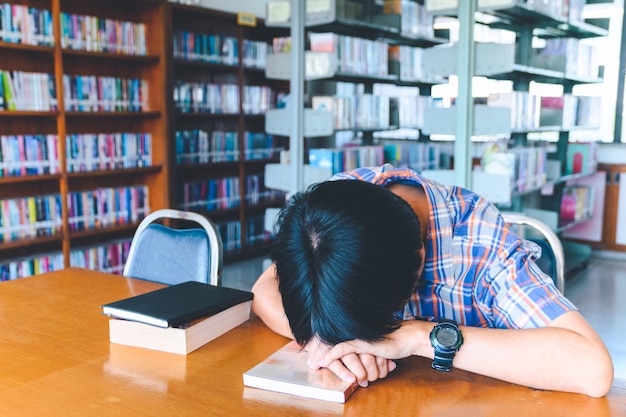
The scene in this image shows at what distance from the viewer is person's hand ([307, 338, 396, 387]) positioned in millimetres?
971

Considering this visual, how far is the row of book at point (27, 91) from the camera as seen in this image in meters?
3.42

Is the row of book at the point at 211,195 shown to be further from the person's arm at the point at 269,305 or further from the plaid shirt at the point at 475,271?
the plaid shirt at the point at 475,271

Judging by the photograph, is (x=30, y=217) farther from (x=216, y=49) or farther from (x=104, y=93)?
(x=216, y=49)

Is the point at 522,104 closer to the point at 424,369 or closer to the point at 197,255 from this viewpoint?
the point at 197,255

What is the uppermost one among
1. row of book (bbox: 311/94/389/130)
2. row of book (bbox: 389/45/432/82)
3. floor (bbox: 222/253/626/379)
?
row of book (bbox: 389/45/432/82)

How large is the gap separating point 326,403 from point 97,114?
10.9 ft

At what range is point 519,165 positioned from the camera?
3.88m

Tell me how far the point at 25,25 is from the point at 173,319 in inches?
118

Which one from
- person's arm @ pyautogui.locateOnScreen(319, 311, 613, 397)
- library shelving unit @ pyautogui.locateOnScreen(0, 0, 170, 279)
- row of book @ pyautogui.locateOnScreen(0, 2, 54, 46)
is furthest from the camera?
library shelving unit @ pyautogui.locateOnScreen(0, 0, 170, 279)

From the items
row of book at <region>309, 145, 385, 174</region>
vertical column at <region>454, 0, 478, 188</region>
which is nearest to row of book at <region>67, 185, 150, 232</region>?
row of book at <region>309, 145, 385, 174</region>

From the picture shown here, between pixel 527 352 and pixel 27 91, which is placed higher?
pixel 27 91

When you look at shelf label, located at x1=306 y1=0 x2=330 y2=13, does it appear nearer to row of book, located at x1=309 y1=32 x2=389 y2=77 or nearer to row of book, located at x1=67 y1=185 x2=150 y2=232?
row of book, located at x1=309 y1=32 x2=389 y2=77

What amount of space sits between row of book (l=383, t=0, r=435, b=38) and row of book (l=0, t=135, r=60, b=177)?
7.50 ft

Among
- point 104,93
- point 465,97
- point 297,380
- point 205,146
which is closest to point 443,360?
point 297,380
